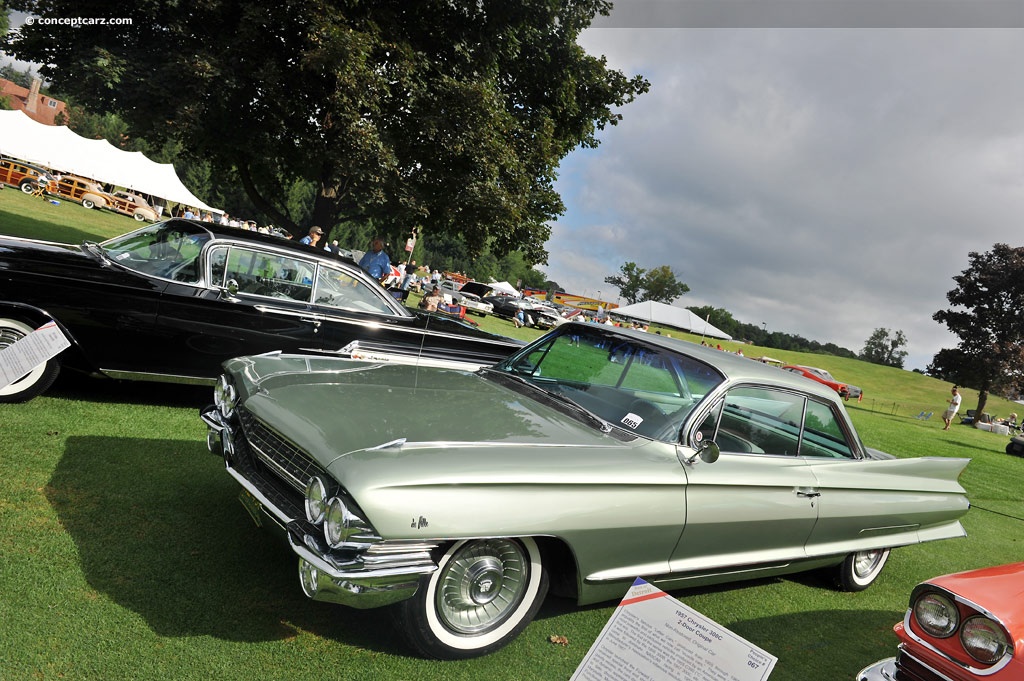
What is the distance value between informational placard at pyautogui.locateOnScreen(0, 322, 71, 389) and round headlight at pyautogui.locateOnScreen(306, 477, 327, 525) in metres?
2.98

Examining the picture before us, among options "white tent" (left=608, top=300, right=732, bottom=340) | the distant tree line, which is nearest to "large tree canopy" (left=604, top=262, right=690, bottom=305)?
the distant tree line

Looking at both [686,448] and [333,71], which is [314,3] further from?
[686,448]

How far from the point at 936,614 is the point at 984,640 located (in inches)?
8.2

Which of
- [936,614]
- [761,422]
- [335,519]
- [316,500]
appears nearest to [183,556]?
[316,500]

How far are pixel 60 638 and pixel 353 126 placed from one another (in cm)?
997

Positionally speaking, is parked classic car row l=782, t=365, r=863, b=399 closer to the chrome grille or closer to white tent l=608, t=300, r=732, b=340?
white tent l=608, t=300, r=732, b=340

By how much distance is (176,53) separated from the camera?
1075 cm

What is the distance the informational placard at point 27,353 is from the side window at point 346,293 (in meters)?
2.04

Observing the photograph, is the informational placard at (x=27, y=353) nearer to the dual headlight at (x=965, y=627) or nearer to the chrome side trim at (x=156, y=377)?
the chrome side trim at (x=156, y=377)

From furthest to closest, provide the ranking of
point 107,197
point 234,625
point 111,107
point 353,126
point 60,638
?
point 107,197 < point 111,107 < point 353,126 < point 234,625 < point 60,638

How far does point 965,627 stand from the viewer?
2.43 metres

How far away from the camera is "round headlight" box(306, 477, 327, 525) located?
7.72 ft

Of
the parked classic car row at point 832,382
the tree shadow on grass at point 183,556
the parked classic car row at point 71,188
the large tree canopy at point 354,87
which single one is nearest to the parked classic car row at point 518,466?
the tree shadow on grass at point 183,556

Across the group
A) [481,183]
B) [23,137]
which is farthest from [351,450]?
[23,137]
